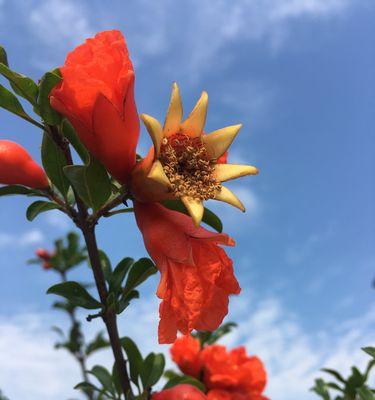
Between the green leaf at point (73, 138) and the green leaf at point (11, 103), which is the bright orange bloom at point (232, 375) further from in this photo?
the green leaf at point (11, 103)

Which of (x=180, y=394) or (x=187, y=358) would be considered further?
(x=187, y=358)

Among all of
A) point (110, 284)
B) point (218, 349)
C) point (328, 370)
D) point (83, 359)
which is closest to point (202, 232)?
point (110, 284)

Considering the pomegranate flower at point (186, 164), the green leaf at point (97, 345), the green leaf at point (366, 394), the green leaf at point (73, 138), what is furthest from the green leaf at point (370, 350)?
the green leaf at point (97, 345)

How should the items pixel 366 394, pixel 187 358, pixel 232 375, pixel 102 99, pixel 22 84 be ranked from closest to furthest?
pixel 102 99
pixel 22 84
pixel 366 394
pixel 232 375
pixel 187 358

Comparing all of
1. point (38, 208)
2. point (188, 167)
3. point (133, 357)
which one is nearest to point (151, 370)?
point (133, 357)

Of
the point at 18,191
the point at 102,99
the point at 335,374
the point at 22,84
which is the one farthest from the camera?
the point at 335,374

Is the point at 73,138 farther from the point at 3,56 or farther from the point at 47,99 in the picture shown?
the point at 3,56

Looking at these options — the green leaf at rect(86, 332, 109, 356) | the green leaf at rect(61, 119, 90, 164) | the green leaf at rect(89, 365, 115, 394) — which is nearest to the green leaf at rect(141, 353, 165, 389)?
the green leaf at rect(89, 365, 115, 394)
